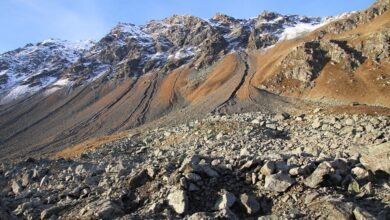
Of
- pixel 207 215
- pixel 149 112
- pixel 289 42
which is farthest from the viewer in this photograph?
pixel 289 42

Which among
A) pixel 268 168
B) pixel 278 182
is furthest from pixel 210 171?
pixel 278 182

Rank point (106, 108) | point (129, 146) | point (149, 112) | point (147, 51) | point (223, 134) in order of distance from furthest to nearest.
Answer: point (147, 51), point (106, 108), point (149, 112), point (129, 146), point (223, 134)

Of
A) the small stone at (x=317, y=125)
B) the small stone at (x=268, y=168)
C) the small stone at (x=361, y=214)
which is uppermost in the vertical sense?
the small stone at (x=268, y=168)

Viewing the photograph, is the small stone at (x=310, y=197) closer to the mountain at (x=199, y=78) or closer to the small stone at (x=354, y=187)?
the small stone at (x=354, y=187)

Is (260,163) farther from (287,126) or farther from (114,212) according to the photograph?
(287,126)

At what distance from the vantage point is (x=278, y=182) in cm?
1728

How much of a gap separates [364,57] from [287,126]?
46012 mm

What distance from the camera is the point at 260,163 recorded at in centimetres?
1936

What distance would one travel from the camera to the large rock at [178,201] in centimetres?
1661

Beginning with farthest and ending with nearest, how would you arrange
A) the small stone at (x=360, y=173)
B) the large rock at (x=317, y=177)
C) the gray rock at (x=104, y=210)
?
1. the small stone at (x=360, y=173)
2. the large rock at (x=317, y=177)
3. the gray rock at (x=104, y=210)

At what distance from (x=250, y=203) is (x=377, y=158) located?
6139 mm

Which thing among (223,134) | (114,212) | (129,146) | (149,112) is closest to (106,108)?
(149,112)

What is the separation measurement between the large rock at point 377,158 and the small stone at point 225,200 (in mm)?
6170

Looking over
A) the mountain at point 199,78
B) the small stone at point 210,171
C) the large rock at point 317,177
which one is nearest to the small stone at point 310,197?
the large rock at point 317,177
